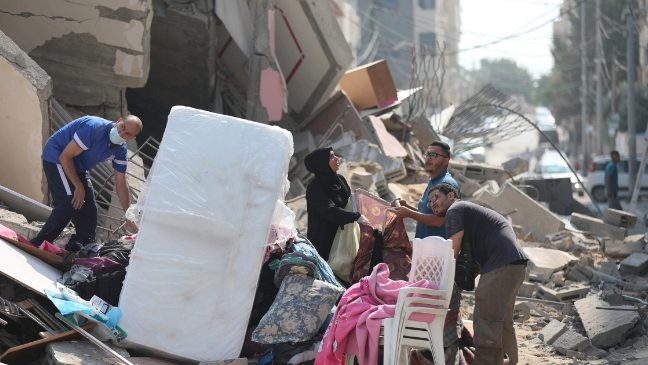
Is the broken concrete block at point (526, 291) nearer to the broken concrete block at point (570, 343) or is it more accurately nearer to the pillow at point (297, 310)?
the broken concrete block at point (570, 343)

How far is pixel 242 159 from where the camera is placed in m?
6.67

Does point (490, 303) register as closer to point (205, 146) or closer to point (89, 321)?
point (205, 146)

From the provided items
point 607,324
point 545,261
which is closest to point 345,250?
point 607,324

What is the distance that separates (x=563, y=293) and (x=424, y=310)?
184 inches

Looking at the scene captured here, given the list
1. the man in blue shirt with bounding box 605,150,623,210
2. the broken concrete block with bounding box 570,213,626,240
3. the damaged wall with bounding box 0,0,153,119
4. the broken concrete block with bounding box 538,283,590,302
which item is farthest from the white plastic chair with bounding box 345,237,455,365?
the man in blue shirt with bounding box 605,150,623,210

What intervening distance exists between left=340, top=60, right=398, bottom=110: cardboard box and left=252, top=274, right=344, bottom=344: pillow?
383 inches

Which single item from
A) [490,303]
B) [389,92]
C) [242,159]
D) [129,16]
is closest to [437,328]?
[490,303]

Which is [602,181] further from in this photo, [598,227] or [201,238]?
[201,238]

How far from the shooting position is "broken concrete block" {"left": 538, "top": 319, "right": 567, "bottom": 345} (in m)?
8.58

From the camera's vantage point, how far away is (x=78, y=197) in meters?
7.48

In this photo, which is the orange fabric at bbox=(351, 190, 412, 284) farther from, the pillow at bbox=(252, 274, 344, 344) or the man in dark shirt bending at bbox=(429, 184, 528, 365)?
the man in dark shirt bending at bbox=(429, 184, 528, 365)

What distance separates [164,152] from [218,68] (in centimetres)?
825

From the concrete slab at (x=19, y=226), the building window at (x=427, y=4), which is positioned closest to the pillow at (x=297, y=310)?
the concrete slab at (x=19, y=226)

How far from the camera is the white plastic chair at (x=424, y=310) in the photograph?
19.6 feet
